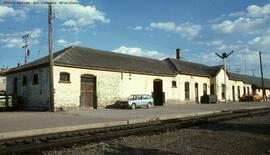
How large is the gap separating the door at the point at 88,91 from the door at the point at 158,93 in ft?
34.0

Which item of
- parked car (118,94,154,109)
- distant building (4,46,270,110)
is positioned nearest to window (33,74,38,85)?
distant building (4,46,270,110)

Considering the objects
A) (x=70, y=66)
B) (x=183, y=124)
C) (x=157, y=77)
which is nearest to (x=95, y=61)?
(x=70, y=66)

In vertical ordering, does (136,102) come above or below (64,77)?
below

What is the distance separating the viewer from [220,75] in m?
53.7

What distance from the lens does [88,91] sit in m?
32.5

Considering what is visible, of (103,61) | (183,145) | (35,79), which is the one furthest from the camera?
(103,61)

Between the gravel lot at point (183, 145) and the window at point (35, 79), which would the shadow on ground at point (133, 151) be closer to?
the gravel lot at point (183, 145)

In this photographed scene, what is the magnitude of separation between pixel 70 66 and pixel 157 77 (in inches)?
524

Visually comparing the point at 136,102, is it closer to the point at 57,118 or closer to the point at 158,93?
the point at 158,93

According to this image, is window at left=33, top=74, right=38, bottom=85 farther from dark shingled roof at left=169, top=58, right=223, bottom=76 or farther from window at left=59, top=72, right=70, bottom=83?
dark shingled roof at left=169, top=58, right=223, bottom=76

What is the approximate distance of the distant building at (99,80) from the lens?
3048cm

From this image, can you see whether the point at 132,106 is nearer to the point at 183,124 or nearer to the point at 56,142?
the point at 183,124

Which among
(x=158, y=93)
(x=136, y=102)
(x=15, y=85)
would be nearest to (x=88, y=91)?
(x=136, y=102)

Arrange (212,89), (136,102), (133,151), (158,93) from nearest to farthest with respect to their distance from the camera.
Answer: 1. (133,151)
2. (136,102)
3. (158,93)
4. (212,89)
